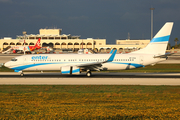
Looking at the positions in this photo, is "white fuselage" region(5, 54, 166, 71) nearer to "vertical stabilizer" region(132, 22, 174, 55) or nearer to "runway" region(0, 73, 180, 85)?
"vertical stabilizer" region(132, 22, 174, 55)

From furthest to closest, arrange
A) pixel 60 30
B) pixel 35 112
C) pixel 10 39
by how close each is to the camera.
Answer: pixel 60 30, pixel 10 39, pixel 35 112

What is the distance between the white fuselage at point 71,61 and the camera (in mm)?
33469

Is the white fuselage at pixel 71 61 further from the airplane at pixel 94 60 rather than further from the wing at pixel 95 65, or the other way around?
the wing at pixel 95 65

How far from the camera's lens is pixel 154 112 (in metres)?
12.2

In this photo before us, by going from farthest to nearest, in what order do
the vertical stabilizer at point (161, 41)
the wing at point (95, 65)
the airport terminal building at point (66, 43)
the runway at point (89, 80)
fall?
the airport terminal building at point (66, 43) < the vertical stabilizer at point (161, 41) < the wing at point (95, 65) < the runway at point (89, 80)

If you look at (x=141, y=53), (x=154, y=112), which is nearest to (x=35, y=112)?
(x=154, y=112)

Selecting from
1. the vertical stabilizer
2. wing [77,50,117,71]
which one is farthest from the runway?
the vertical stabilizer

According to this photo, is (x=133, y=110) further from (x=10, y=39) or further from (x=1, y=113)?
(x=10, y=39)

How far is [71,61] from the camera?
110ft

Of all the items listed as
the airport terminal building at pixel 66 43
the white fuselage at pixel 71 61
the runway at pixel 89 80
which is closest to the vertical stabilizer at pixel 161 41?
the white fuselage at pixel 71 61

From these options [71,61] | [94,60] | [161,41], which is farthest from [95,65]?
[161,41]

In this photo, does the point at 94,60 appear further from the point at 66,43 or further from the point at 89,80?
the point at 66,43

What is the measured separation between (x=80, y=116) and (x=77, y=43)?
156057 millimetres

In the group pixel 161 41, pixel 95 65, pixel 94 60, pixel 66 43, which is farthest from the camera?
pixel 66 43
